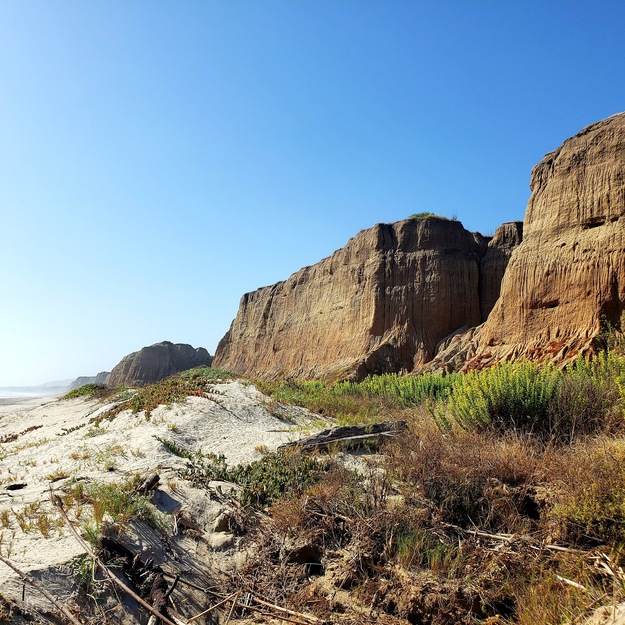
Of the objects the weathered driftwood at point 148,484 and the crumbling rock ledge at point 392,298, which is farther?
the crumbling rock ledge at point 392,298

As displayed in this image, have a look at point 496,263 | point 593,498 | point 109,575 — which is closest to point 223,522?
point 109,575

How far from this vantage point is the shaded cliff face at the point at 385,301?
87.0 feet

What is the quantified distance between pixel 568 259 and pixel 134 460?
627 inches

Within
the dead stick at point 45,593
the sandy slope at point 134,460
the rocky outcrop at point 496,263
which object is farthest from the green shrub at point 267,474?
the rocky outcrop at point 496,263

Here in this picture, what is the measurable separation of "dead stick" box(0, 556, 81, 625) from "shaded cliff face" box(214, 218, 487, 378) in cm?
2270

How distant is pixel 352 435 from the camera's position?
25.3 feet

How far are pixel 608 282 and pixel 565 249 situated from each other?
7.02ft

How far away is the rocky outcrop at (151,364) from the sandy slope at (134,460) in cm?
4650

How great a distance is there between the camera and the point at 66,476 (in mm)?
6340

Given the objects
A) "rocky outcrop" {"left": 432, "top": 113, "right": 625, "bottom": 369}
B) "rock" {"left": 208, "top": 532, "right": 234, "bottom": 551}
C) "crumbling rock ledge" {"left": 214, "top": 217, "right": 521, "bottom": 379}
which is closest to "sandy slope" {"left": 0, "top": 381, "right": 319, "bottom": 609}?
"rock" {"left": 208, "top": 532, "right": 234, "bottom": 551}

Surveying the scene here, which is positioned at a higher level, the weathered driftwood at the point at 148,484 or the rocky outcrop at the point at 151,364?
the rocky outcrop at the point at 151,364

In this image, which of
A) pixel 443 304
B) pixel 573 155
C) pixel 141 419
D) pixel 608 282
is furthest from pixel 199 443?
pixel 443 304

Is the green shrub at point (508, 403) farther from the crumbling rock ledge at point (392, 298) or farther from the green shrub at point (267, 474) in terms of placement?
the crumbling rock ledge at point (392, 298)

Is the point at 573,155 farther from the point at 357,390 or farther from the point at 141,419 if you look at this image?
the point at 141,419
